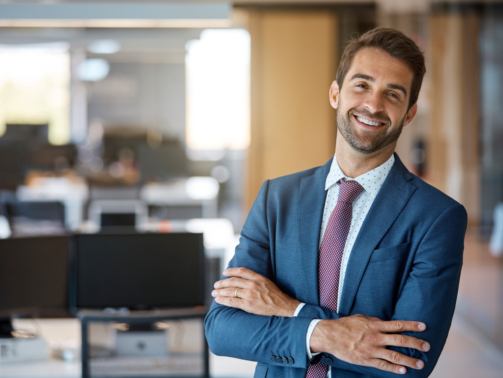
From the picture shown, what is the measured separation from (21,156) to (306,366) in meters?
5.62

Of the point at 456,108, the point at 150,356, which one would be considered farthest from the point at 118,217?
the point at 456,108

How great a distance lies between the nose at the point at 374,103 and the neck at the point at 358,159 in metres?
0.11

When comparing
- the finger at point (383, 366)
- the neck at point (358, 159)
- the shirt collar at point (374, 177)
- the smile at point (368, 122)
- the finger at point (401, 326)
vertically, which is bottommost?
the finger at point (383, 366)

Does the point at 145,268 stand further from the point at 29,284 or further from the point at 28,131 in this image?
the point at 28,131

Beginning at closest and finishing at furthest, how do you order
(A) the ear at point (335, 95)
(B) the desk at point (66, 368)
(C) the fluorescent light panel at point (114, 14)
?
(A) the ear at point (335, 95), (B) the desk at point (66, 368), (C) the fluorescent light panel at point (114, 14)

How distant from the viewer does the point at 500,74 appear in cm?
407

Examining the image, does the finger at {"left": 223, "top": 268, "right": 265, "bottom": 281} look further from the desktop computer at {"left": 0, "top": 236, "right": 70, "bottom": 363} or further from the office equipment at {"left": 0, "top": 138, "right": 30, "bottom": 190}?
the office equipment at {"left": 0, "top": 138, "right": 30, "bottom": 190}

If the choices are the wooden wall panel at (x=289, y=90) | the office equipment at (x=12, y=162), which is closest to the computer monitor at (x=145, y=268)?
the office equipment at (x=12, y=162)

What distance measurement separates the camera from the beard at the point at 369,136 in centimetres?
139

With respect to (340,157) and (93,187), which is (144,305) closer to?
(340,157)

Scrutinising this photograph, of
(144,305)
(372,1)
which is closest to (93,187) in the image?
(144,305)

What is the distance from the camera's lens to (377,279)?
1.31 m

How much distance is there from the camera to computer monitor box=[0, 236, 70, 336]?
2287 millimetres

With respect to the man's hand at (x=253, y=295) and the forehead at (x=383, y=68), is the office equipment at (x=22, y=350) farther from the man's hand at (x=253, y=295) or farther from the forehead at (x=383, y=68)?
the forehead at (x=383, y=68)
